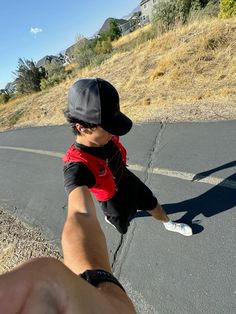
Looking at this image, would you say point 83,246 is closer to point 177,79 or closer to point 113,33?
point 177,79

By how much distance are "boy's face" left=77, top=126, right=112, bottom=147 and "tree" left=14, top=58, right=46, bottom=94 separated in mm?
29233

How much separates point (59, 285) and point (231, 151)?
189 inches

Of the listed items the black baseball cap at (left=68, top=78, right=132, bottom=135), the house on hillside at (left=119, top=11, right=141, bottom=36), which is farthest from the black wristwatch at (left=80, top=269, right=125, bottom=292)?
the house on hillside at (left=119, top=11, right=141, bottom=36)

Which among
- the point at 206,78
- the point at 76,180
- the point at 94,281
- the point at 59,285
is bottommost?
the point at 206,78

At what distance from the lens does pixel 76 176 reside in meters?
2.53

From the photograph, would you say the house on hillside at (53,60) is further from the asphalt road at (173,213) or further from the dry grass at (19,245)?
the dry grass at (19,245)

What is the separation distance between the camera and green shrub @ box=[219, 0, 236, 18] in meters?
13.7

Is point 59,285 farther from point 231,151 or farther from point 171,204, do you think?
point 231,151

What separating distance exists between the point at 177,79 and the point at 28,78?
935 inches

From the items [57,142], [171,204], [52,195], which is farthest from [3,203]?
[171,204]

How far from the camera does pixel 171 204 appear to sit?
453 centimetres

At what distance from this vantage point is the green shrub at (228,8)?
1372 cm

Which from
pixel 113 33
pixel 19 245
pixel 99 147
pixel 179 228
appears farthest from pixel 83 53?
pixel 99 147

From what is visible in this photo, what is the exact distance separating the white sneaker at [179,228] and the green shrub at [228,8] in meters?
12.2
